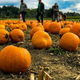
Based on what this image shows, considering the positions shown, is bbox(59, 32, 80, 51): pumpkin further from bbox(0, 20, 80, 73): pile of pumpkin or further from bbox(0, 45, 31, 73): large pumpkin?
bbox(0, 45, 31, 73): large pumpkin

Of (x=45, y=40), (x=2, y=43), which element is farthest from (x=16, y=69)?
(x=2, y=43)

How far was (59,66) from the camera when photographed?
2.68 meters

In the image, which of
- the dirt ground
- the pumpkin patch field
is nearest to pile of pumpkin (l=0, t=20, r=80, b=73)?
the pumpkin patch field

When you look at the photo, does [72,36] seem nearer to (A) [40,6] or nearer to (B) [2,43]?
(B) [2,43]

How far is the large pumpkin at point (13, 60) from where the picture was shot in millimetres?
2133

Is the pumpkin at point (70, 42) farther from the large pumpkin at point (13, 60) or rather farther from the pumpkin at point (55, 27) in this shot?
the pumpkin at point (55, 27)

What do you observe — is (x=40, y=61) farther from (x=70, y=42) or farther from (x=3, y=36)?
(x=3, y=36)

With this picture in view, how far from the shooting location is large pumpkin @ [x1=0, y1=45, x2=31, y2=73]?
213 cm

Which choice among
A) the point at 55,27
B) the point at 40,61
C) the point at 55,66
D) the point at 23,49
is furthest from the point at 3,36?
the point at 55,27

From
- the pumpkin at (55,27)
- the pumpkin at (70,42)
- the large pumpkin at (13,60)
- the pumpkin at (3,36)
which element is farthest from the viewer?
the pumpkin at (55,27)

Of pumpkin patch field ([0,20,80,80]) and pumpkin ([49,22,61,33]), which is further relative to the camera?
pumpkin ([49,22,61,33])

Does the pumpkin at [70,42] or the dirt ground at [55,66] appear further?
the pumpkin at [70,42]

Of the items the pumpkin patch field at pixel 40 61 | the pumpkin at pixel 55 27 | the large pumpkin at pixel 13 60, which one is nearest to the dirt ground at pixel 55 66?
the pumpkin patch field at pixel 40 61

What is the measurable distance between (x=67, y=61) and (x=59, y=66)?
0.39 m
